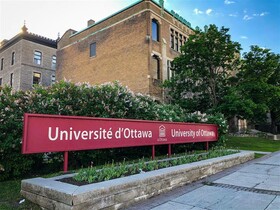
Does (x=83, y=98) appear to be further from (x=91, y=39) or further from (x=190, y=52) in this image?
(x=91, y=39)

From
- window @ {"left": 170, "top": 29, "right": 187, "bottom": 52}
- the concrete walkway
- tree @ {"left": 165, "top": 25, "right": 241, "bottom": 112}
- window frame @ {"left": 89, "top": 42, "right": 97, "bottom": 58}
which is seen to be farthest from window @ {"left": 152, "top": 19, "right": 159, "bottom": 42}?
the concrete walkway

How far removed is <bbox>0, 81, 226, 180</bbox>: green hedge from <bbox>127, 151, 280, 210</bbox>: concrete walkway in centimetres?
342

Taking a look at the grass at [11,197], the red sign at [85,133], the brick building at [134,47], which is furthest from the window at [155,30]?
the grass at [11,197]

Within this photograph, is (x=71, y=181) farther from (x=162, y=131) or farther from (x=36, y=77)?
(x=36, y=77)

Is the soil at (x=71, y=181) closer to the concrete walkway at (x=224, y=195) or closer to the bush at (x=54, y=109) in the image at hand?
the concrete walkway at (x=224, y=195)

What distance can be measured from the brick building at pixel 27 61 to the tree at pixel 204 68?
23.7m

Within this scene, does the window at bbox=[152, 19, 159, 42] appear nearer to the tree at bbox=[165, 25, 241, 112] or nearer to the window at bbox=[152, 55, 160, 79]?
the window at bbox=[152, 55, 160, 79]

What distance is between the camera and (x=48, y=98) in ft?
24.6

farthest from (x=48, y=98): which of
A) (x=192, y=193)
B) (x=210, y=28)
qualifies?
(x=210, y=28)

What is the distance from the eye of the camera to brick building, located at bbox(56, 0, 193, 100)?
23000 mm

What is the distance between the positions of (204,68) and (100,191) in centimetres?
1785

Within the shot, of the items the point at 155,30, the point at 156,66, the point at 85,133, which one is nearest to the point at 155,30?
the point at 155,30

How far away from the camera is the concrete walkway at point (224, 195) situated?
463cm

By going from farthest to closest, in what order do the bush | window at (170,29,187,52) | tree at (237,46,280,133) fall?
window at (170,29,187,52) < tree at (237,46,280,133) < the bush
